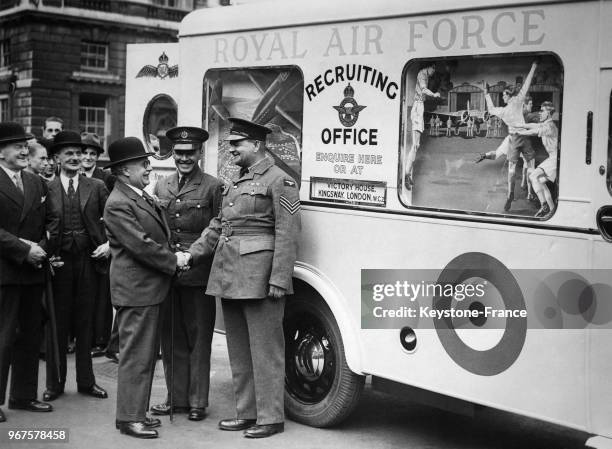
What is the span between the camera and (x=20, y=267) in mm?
6559

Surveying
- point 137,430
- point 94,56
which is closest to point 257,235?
point 137,430

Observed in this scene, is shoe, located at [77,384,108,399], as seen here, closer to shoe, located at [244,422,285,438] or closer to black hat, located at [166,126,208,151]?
shoe, located at [244,422,285,438]

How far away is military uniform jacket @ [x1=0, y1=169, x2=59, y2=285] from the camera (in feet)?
21.2

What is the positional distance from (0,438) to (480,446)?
314cm

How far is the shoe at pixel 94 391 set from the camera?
7141 mm

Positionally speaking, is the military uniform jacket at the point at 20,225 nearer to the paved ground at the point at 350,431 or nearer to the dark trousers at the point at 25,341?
the dark trousers at the point at 25,341

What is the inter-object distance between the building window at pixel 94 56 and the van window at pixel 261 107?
1197 inches

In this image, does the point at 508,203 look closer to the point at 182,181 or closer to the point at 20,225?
the point at 182,181

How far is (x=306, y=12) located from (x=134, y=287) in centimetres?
223

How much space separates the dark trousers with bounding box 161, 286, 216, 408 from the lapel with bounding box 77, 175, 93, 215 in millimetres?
1399

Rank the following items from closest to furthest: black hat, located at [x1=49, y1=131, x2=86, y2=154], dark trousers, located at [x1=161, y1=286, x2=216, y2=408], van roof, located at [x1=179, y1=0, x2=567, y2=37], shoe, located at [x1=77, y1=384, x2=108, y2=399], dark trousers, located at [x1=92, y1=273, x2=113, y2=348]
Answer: van roof, located at [x1=179, y1=0, x2=567, y2=37]
dark trousers, located at [x1=161, y1=286, x2=216, y2=408]
shoe, located at [x1=77, y1=384, x2=108, y2=399]
black hat, located at [x1=49, y1=131, x2=86, y2=154]
dark trousers, located at [x1=92, y1=273, x2=113, y2=348]

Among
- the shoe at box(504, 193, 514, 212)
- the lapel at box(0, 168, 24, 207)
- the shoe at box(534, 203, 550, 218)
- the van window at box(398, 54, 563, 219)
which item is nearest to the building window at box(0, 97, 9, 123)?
the lapel at box(0, 168, 24, 207)

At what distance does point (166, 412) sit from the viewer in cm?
671

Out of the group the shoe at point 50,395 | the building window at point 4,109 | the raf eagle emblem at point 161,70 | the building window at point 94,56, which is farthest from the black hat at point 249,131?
the building window at point 4,109
